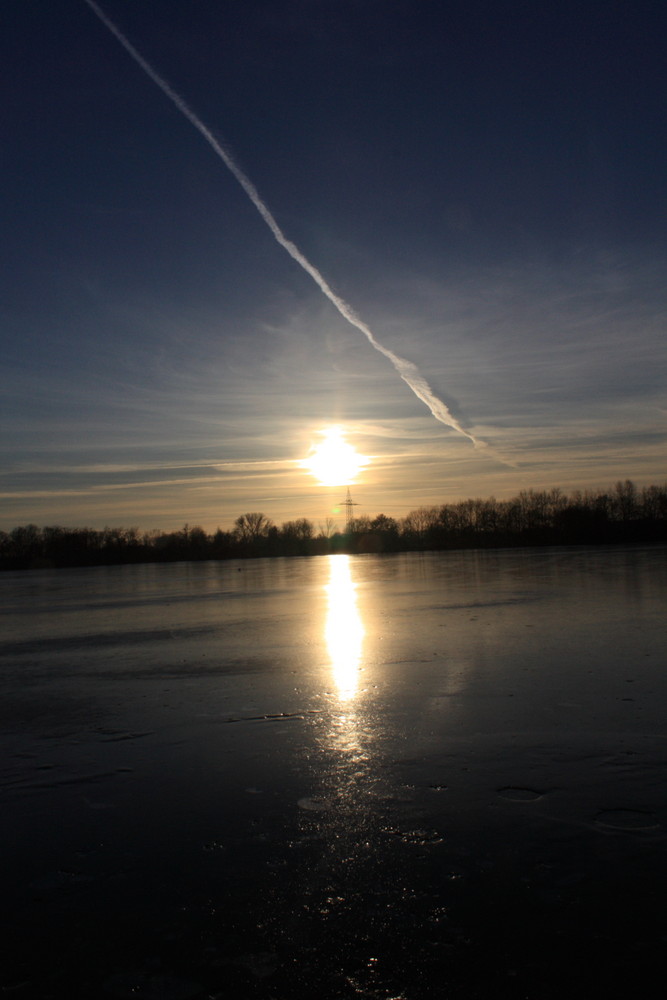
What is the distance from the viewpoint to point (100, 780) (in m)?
6.21

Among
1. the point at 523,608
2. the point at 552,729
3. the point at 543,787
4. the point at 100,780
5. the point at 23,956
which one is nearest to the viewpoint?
the point at 23,956

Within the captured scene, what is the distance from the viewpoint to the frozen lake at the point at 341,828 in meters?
3.37

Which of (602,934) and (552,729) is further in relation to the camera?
(552,729)

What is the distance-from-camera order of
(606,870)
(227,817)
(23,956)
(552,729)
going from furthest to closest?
(552,729), (227,817), (606,870), (23,956)

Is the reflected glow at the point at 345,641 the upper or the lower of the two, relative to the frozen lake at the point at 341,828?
lower

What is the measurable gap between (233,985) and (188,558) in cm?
12637

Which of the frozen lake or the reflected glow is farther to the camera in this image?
the reflected glow

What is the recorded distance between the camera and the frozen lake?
3.37m

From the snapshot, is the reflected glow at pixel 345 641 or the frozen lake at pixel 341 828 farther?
the reflected glow at pixel 345 641

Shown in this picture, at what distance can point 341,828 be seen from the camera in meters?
4.88

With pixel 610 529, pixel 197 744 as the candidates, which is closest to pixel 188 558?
pixel 610 529

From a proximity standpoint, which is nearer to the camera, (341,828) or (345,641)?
(341,828)

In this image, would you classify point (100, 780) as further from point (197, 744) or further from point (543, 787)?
point (543, 787)

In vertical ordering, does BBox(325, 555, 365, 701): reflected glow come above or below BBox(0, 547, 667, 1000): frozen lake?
below
